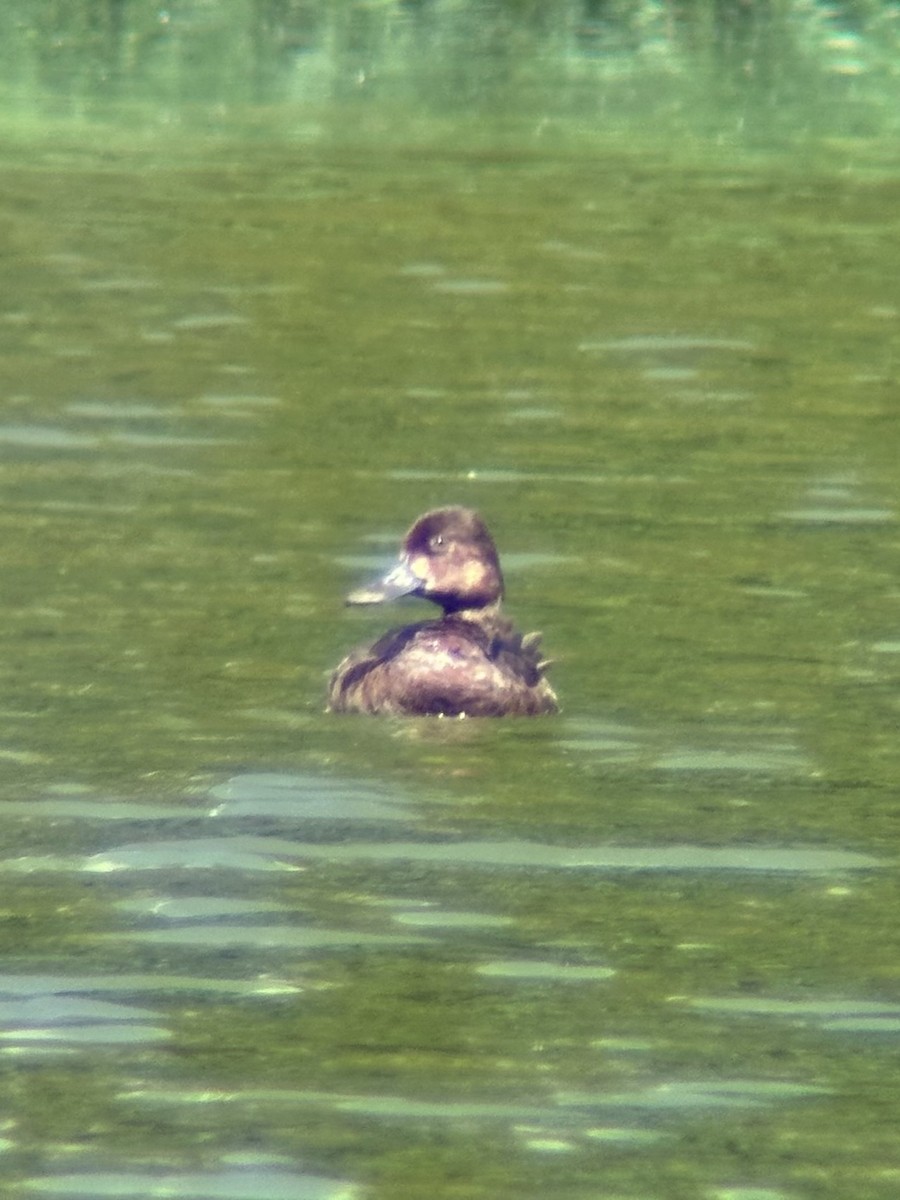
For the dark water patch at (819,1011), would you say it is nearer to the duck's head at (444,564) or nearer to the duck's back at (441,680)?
the duck's back at (441,680)

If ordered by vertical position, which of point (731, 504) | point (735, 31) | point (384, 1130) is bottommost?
point (735, 31)

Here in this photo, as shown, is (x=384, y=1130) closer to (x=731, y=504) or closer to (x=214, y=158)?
(x=731, y=504)

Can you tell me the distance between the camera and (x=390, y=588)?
984 cm

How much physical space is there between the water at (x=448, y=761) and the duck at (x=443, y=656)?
0.29 ft

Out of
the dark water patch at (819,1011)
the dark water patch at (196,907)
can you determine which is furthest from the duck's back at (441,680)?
the dark water patch at (819,1011)

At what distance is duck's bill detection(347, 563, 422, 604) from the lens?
9.77 meters

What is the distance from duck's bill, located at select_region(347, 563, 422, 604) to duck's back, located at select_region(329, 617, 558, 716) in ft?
0.72

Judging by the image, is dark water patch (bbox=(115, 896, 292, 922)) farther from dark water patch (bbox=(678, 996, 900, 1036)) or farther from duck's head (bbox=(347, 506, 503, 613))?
duck's head (bbox=(347, 506, 503, 613))

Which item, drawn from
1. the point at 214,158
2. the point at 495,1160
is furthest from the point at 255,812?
the point at 214,158

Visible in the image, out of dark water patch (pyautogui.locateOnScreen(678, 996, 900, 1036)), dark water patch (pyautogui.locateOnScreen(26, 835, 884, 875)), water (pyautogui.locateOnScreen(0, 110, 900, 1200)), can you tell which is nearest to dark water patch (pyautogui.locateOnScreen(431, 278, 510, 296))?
water (pyautogui.locateOnScreen(0, 110, 900, 1200))

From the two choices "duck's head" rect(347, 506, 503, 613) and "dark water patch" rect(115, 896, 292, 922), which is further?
"duck's head" rect(347, 506, 503, 613)

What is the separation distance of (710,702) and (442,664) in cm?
80

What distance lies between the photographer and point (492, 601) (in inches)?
395

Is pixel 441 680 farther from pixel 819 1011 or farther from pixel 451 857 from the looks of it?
pixel 819 1011
